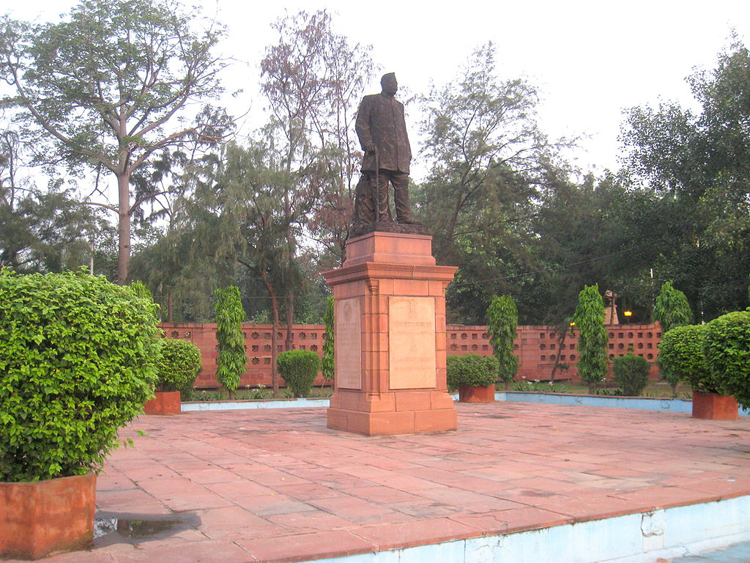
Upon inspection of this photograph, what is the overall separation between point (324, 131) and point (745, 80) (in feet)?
44.4

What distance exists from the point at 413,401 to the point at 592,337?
30.9ft

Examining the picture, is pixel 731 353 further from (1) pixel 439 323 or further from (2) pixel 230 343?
(2) pixel 230 343

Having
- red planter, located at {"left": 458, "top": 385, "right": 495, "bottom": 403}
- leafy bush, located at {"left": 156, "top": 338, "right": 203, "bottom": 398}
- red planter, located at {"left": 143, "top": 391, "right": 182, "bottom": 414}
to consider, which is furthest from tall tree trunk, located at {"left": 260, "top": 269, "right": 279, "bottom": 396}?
leafy bush, located at {"left": 156, "top": 338, "right": 203, "bottom": 398}

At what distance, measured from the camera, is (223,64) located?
2694 cm

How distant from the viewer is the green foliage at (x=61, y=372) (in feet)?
12.7

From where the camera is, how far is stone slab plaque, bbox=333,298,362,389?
9938mm

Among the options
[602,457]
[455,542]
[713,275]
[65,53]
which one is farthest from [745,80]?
[65,53]

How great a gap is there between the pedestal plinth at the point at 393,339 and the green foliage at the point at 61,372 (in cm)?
552

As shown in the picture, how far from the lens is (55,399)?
13.0 feet

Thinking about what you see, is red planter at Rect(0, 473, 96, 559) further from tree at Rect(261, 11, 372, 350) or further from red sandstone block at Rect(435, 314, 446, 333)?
tree at Rect(261, 11, 372, 350)

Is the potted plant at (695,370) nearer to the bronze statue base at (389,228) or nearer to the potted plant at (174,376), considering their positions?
the bronze statue base at (389,228)

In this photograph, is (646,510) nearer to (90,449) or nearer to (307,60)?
(90,449)

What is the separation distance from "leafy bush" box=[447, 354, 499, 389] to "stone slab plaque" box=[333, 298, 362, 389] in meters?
5.57

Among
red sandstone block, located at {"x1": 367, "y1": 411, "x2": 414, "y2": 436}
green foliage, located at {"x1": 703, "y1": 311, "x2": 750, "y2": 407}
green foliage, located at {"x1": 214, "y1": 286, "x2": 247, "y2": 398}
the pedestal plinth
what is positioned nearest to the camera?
green foliage, located at {"x1": 703, "y1": 311, "x2": 750, "y2": 407}
